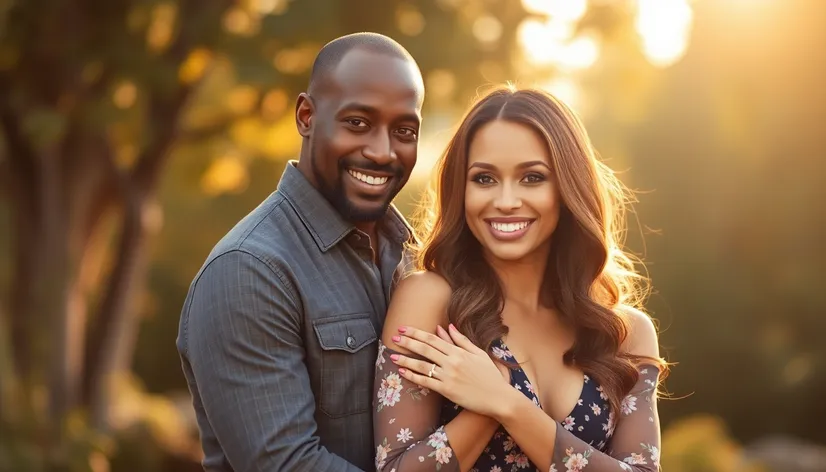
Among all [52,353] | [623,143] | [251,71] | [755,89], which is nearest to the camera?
[251,71]

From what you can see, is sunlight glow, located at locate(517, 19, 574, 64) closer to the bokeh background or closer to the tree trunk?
the bokeh background

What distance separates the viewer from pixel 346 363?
122 inches

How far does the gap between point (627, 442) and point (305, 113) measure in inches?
57.9

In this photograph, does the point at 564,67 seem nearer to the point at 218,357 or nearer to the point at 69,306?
the point at 69,306

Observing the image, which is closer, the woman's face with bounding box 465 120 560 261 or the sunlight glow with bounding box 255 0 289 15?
the woman's face with bounding box 465 120 560 261

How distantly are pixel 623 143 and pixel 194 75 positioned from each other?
43.9 feet

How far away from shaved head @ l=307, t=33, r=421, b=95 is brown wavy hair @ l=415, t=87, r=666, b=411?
336 millimetres

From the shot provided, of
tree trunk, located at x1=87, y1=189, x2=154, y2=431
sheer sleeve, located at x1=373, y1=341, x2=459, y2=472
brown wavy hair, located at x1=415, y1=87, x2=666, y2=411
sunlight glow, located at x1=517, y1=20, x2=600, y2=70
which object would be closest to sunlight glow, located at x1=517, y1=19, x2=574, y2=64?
sunlight glow, located at x1=517, y1=20, x2=600, y2=70

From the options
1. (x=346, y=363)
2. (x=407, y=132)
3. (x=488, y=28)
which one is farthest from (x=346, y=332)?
(x=488, y=28)

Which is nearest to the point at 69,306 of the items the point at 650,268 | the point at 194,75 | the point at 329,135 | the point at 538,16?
the point at 194,75

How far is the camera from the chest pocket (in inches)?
120

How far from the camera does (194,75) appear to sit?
9281 mm

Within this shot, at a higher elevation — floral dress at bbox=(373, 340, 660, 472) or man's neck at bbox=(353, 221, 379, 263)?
man's neck at bbox=(353, 221, 379, 263)

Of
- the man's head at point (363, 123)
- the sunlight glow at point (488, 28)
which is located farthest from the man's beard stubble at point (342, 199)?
the sunlight glow at point (488, 28)
